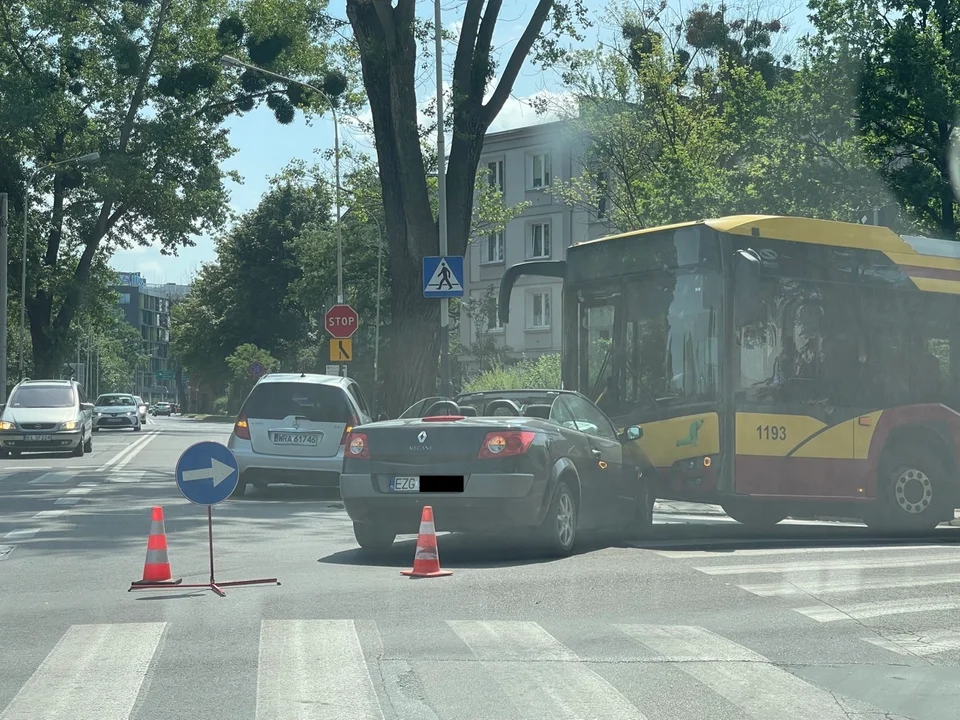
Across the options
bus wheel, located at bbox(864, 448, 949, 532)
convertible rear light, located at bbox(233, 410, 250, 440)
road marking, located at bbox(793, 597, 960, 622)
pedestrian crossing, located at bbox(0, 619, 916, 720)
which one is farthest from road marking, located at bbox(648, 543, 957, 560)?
convertible rear light, located at bbox(233, 410, 250, 440)

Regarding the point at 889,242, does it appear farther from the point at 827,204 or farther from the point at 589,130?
the point at 589,130

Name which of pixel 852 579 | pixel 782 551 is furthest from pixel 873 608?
pixel 782 551

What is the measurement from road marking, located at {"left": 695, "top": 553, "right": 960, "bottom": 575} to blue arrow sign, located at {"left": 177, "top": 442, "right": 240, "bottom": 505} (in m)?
3.70

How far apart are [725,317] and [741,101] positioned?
1858cm

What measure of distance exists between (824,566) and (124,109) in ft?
131

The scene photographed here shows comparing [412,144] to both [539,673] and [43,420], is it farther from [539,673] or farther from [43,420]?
[539,673]

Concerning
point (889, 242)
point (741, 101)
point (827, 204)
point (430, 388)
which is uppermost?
point (741, 101)

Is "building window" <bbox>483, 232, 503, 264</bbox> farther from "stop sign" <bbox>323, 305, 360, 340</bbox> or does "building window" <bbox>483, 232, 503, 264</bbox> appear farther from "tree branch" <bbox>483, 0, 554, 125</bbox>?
"tree branch" <bbox>483, 0, 554, 125</bbox>

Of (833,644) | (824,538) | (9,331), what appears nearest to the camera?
(833,644)

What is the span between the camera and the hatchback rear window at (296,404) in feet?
61.4

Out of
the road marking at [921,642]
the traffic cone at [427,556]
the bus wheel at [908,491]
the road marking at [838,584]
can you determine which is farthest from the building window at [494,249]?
the road marking at [921,642]

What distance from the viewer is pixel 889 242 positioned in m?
15.0

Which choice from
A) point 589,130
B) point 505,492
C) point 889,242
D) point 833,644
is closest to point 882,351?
point 889,242

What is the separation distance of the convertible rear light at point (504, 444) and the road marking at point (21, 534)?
4.82 m
